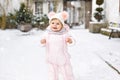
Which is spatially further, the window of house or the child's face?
the window of house

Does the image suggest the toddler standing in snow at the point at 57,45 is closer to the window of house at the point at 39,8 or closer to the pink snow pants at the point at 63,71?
the pink snow pants at the point at 63,71

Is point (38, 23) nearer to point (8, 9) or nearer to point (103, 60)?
point (8, 9)

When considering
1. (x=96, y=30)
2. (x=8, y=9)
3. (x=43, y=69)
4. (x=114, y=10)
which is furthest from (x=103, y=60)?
(x=8, y=9)

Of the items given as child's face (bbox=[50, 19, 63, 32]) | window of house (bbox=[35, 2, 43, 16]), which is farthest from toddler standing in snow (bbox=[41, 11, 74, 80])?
window of house (bbox=[35, 2, 43, 16])

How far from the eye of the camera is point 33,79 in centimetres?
460

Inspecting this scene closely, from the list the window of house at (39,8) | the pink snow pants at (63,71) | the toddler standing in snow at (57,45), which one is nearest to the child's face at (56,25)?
the toddler standing in snow at (57,45)

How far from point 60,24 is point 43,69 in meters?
1.67

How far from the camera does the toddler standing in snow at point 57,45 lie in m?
3.94

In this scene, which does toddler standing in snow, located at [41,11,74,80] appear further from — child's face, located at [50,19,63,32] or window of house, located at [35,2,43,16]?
window of house, located at [35,2,43,16]

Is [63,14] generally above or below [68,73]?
above

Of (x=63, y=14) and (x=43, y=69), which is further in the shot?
(x=43, y=69)

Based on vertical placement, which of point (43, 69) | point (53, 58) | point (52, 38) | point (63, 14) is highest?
point (63, 14)

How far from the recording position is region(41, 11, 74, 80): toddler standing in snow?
394 centimetres

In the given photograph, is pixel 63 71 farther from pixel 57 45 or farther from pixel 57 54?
pixel 57 45
